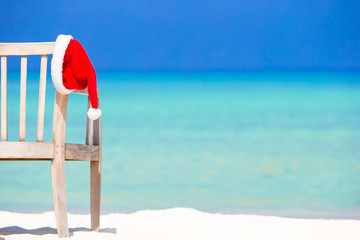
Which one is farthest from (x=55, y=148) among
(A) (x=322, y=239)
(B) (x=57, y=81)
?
(A) (x=322, y=239)

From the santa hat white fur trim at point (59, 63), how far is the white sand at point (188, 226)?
57 cm

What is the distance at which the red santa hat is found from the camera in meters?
2.09

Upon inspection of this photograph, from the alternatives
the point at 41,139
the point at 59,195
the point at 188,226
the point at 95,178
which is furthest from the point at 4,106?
the point at 188,226

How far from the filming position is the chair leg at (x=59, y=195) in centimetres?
207

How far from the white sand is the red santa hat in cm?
56

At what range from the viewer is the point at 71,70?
7.04 feet

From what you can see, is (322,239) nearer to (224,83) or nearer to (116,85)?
(224,83)

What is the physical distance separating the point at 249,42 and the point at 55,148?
3.06m

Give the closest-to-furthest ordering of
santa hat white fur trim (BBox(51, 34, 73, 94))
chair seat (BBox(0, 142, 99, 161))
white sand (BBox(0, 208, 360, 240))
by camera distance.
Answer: chair seat (BBox(0, 142, 99, 161)) → santa hat white fur trim (BBox(51, 34, 73, 94)) → white sand (BBox(0, 208, 360, 240))

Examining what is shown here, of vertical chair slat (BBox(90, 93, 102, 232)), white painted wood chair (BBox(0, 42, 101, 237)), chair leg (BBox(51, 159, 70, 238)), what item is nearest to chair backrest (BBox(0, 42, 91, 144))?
white painted wood chair (BBox(0, 42, 101, 237))

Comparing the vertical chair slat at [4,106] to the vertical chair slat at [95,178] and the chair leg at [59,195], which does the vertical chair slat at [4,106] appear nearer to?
the chair leg at [59,195]

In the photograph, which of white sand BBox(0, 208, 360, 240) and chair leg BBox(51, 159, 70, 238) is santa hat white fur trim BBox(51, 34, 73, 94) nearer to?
chair leg BBox(51, 159, 70, 238)

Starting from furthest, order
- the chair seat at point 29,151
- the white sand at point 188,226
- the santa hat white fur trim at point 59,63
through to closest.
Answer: the white sand at point 188,226, the santa hat white fur trim at point 59,63, the chair seat at point 29,151

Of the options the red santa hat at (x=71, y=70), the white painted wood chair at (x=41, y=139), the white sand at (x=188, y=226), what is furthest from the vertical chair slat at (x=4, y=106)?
the white sand at (x=188, y=226)
